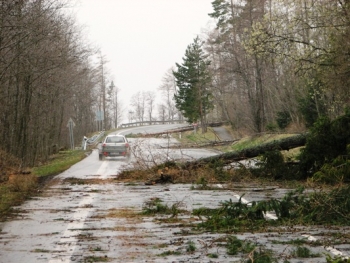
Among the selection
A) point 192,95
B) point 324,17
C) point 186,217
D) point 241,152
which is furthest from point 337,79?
point 192,95

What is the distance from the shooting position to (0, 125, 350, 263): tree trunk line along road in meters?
8.45

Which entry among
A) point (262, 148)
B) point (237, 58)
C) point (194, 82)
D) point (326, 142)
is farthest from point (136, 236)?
Result: point (194, 82)

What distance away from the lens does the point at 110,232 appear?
10.7m

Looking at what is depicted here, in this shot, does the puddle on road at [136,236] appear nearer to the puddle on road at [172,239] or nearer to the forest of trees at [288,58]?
the puddle on road at [172,239]

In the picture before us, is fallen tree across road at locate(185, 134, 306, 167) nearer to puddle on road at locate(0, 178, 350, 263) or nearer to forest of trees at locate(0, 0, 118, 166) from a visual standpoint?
puddle on road at locate(0, 178, 350, 263)

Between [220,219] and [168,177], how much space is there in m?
10.6

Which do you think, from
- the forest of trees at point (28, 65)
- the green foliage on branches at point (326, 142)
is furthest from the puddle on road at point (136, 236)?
the forest of trees at point (28, 65)

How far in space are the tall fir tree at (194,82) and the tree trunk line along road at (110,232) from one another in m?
69.7

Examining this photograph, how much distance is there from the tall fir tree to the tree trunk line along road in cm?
6967

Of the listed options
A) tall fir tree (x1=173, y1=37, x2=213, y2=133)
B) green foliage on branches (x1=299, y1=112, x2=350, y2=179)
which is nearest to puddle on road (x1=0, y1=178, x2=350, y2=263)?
green foliage on branches (x1=299, y1=112, x2=350, y2=179)

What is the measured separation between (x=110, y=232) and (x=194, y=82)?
257 ft

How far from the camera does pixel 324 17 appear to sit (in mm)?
27781

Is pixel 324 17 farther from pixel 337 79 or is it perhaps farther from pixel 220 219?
pixel 220 219

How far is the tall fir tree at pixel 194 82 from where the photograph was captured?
3457 inches
